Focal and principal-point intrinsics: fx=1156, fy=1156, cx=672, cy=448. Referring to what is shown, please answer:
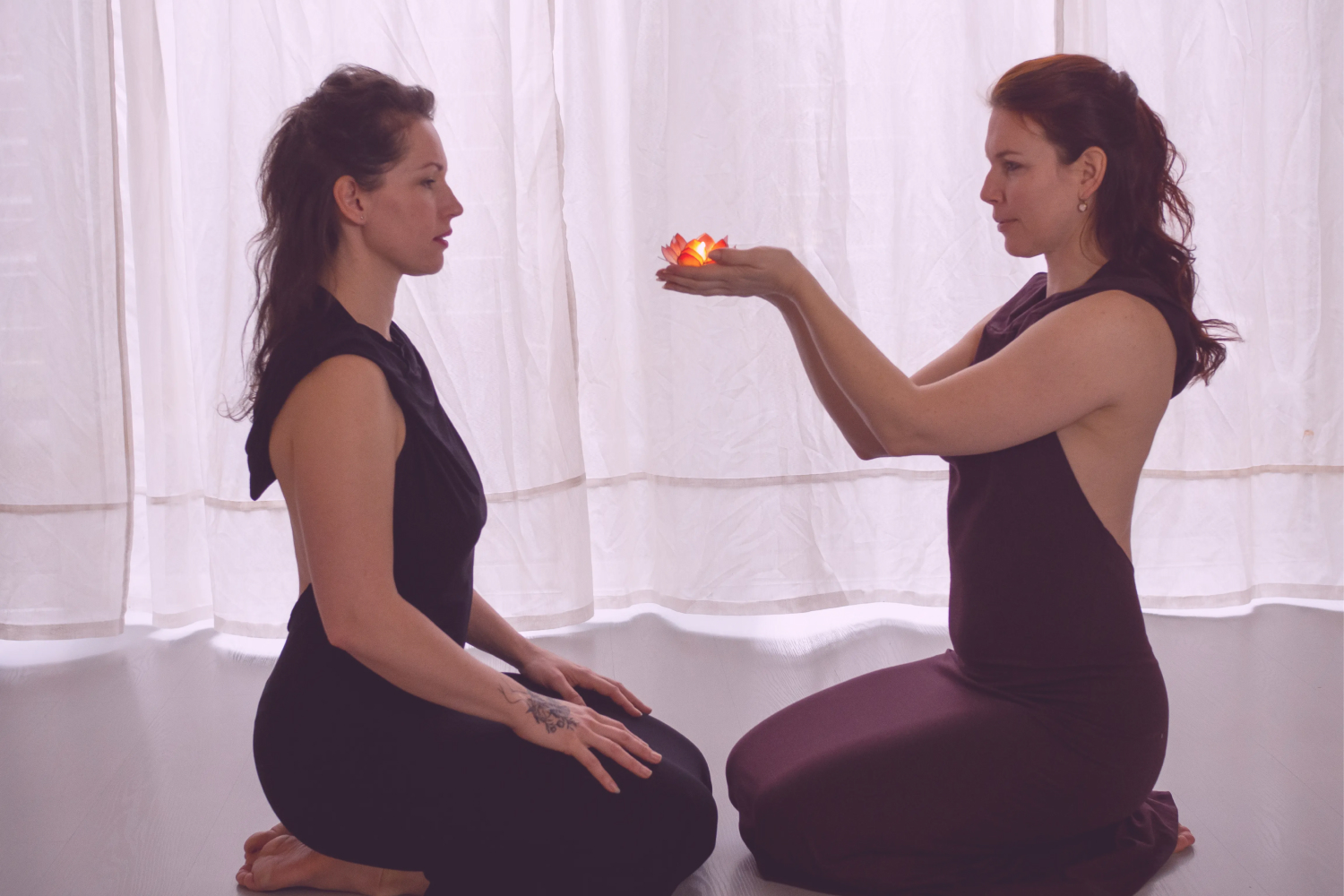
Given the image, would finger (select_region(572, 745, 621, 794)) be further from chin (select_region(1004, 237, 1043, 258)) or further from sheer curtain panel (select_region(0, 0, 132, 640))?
sheer curtain panel (select_region(0, 0, 132, 640))

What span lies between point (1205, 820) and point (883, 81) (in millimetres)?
1910

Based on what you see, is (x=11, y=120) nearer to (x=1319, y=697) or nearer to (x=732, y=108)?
(x=732, y=108)

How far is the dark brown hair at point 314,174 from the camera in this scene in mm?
1636

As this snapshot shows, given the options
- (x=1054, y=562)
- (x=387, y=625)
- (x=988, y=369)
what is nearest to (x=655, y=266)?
(x=988, y=369)

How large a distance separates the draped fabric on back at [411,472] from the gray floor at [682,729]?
0.60 meters

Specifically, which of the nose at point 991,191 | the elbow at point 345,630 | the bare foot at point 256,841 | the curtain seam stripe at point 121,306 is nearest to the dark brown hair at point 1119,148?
the nose at point 991,191

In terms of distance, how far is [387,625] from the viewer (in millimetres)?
1487

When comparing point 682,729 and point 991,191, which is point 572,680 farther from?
point 991,191

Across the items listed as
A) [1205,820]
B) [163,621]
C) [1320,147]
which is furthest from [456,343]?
[1320,147]

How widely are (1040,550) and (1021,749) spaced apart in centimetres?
28

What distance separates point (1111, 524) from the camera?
1671 mm

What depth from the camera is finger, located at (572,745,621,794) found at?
61.4 inches

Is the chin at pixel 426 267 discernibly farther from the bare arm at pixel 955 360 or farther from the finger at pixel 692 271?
the bare arm at pixel 955 360

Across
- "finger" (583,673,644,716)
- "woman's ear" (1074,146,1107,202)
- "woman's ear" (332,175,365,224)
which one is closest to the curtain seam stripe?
"woman's ear" (332,175,365,224)
